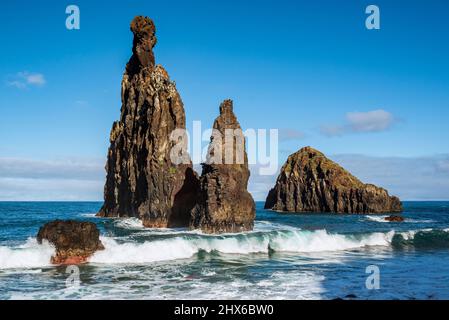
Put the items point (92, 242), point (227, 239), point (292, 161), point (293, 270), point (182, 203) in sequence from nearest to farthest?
point (293, 270)
point (92, 242)
point (227, 239)
point (182, 203)
point (292, 161)

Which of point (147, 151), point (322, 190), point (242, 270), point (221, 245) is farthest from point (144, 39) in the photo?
point (322, 190)

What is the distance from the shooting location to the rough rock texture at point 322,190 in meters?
111

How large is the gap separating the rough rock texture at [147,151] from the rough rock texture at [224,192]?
35.5ft

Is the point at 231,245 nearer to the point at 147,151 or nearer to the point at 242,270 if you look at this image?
the point at 242,270

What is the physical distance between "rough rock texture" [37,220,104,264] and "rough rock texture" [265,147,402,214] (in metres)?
93.0

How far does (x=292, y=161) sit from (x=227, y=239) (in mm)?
93296

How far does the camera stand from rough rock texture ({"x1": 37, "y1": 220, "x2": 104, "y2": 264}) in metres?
26.7

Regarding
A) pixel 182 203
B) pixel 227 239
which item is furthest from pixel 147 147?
pixel 227 239

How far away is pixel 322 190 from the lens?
116625 millimetres

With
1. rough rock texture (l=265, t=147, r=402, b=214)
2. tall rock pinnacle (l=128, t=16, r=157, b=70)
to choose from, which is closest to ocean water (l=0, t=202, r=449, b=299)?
tall rock pinnacle (l=128, t=16, r=157, b=70)

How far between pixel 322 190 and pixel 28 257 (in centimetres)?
9893

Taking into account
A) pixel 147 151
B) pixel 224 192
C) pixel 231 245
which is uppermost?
pixel 147 151
